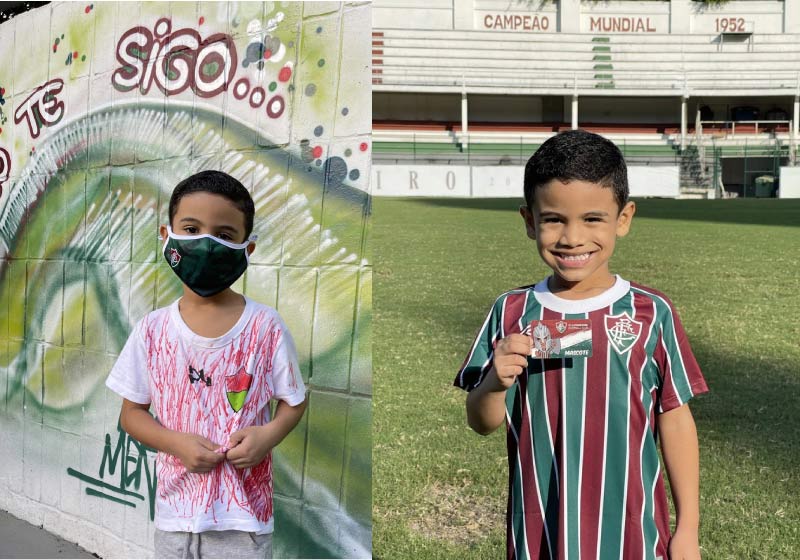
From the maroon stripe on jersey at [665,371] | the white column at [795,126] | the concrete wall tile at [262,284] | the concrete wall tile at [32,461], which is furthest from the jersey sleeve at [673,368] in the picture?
the white column at [795,126]

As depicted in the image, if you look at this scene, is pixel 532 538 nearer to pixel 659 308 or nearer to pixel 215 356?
pixel 659 308

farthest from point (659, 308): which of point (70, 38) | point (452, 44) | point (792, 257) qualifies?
point (452, 44)

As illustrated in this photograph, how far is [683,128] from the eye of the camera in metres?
34.6

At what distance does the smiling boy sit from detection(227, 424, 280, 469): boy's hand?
1.80 feet

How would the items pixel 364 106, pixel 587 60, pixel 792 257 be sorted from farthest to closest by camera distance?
pixel 587 60, pixel 792 257, pixel 364 106

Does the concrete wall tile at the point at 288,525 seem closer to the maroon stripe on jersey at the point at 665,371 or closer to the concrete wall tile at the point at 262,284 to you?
the concrete wall tile at the point at 262,284

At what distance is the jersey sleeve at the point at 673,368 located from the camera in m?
1.58

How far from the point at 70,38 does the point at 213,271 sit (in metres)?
1.58

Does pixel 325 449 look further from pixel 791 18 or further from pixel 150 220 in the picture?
pixel 791 18

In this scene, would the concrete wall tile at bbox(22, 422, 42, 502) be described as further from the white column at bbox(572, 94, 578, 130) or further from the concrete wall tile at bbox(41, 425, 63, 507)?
the white column at bbox(572, 94, 578, 130)

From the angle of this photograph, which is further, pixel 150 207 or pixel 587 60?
pixel 587 60

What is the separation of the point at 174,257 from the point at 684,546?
3.67 feet

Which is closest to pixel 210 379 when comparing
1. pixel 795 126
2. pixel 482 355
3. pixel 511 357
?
pixel 482 355

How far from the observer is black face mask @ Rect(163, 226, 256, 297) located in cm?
193
